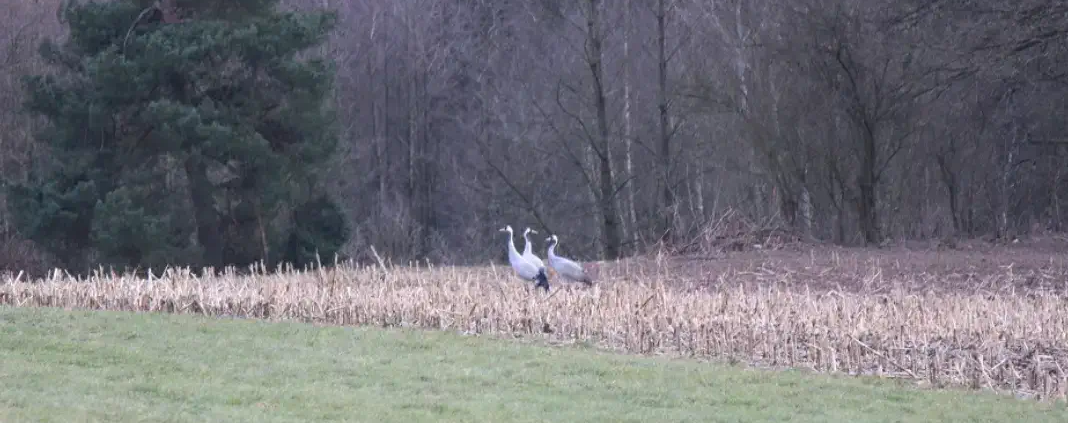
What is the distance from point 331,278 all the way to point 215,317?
11.9 feet

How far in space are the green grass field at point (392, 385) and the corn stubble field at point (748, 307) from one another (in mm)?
694

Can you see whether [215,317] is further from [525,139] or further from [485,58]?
[485,58]

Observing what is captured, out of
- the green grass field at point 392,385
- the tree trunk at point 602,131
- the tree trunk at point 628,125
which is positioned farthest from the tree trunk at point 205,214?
the green grass field at point 392,385

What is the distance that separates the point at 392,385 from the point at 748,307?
4.90 m

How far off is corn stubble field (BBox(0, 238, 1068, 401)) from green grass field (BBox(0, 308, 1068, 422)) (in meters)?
0.69

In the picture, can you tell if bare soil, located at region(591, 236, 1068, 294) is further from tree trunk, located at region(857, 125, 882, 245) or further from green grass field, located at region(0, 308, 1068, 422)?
green grass field, located at region(0, 308, 1068, 422)

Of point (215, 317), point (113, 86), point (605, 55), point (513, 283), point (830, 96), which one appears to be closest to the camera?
point (215, 317)

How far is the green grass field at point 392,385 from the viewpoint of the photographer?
9734 mm

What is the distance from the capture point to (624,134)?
123 ft

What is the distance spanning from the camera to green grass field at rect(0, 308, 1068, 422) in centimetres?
973

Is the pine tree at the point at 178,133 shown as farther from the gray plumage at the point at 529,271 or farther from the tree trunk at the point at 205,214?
the gray plumage at the point at 529,271

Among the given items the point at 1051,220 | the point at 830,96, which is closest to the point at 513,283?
the point at 830,96

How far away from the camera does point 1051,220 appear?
29.5m

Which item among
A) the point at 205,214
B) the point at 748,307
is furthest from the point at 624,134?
the point at 748,307
